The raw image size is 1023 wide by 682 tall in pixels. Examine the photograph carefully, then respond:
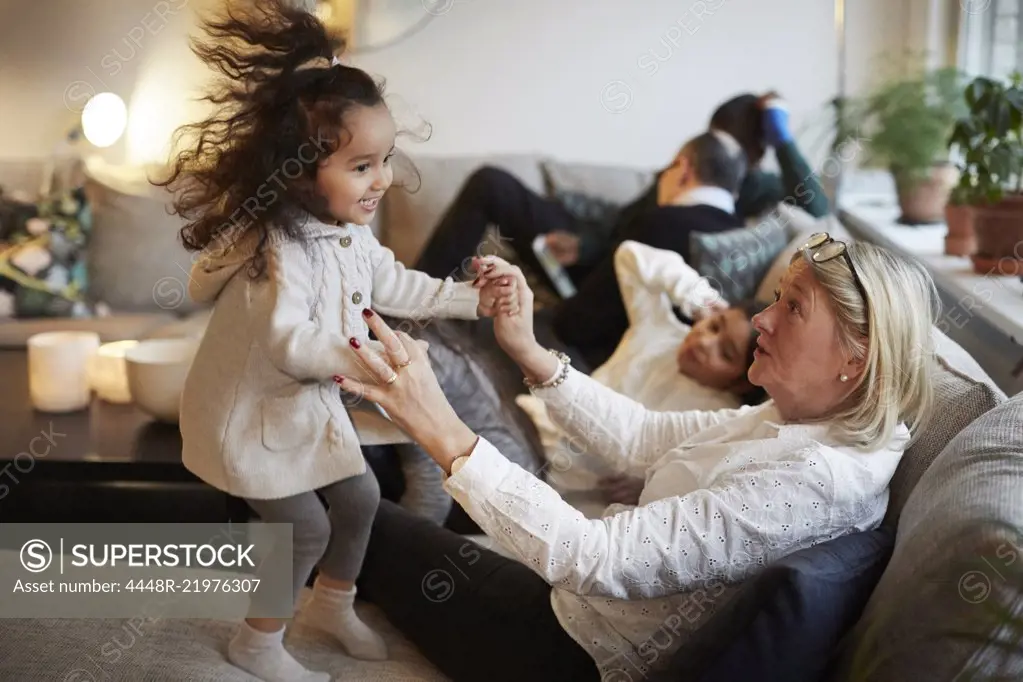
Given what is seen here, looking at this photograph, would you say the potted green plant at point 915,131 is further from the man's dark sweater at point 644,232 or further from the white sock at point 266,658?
the white sock at point 266,658

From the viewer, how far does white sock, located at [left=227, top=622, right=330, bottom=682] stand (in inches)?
36.9

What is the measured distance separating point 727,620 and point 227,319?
0.47 meters

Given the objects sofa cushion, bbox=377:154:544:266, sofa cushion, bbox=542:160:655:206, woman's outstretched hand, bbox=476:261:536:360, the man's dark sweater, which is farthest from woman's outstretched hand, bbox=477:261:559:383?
sofa cushion, bbox=542:160:655:206

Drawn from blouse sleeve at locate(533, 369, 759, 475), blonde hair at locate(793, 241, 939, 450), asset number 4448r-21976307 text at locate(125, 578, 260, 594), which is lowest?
asset number 4448r-21976307 text at locate(125, 578, 260, 594)

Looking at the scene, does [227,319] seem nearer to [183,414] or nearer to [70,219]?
[183,414]

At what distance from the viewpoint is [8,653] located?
0.95 m

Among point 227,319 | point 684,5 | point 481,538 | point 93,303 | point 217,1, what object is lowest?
point 481,538

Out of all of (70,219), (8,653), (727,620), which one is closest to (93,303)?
(70,219)

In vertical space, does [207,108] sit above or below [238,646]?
above

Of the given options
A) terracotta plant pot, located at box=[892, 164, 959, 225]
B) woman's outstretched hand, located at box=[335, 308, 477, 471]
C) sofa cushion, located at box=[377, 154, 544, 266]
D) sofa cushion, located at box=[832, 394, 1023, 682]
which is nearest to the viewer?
sofa cushion, located at box=[832, 394, 1023, 682]

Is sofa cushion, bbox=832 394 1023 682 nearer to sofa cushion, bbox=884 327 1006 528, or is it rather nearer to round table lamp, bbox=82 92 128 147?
sofa cushion, bbox=884 327 1006 528

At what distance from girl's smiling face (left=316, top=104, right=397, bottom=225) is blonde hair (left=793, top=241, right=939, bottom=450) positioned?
40 cm

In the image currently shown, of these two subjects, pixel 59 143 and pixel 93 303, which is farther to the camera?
pixel 93 303

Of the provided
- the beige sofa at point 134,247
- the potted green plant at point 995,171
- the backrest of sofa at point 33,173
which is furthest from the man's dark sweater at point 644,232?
the backrest of sofa at point 33,173
